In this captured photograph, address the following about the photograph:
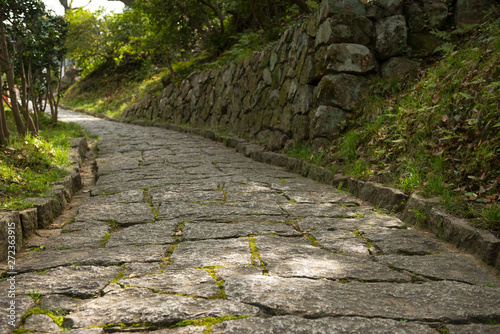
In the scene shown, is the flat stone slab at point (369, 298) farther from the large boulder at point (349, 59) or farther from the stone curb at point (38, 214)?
the large boulder at point (349, 59)

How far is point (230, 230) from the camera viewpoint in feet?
12.0

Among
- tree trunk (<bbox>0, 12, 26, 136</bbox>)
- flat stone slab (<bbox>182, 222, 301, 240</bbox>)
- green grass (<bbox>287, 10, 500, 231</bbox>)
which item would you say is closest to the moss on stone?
flat stone slab (<bbox>182, 222, 301, 240</bbox>)

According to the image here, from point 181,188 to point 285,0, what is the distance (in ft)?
26.0

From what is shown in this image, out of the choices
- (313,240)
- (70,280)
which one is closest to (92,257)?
(70,280)

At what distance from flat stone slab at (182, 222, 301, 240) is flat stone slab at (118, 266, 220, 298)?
0.80 meters

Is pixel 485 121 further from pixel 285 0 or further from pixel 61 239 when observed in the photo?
pixel 285 0

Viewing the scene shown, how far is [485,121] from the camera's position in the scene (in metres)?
4.17

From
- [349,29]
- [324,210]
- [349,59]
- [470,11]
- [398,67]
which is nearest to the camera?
[324,210]

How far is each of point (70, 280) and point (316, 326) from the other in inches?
60.3

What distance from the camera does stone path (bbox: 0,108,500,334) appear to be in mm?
2082

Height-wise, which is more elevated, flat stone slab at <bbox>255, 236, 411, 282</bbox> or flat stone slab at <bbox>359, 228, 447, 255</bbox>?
flat stone slab at <bbox>359, 228, 447, 255</bbox>

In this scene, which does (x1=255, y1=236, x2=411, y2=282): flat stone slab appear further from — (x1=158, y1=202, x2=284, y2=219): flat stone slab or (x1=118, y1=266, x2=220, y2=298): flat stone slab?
(x1=158, y1=202, x2=284, y2=219): flat stone slab

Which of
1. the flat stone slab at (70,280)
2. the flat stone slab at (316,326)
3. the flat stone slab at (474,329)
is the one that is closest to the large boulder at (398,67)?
the flat stone slab at (474,329)

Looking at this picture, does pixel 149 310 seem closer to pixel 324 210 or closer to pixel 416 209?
pixel 324 210
